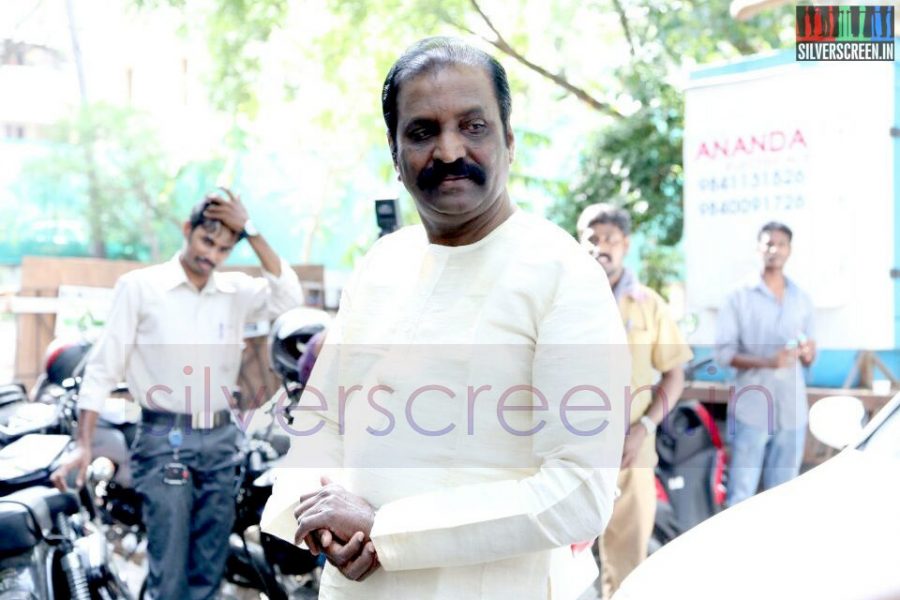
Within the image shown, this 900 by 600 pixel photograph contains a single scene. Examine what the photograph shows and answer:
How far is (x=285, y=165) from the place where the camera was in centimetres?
1434

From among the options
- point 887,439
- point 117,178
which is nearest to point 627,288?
point 887,439

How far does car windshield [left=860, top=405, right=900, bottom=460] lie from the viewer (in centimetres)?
269

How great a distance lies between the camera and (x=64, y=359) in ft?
19.5

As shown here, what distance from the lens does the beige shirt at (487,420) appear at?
1.79m

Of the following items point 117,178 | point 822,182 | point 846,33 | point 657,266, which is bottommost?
point 657,266

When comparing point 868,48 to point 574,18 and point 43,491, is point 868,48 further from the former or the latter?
point 574,18

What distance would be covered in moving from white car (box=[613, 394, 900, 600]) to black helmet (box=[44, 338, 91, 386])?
4153 mm

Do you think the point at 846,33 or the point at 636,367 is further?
the point at 846,33

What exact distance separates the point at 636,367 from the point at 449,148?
3240 millimetres

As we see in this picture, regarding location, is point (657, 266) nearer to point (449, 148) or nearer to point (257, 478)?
point (257, 478)

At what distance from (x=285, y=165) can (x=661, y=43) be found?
17.8 ft

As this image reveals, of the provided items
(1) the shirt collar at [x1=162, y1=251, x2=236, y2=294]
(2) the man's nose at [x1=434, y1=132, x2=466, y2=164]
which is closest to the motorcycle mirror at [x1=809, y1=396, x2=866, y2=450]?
(2) the man's nose at [x1=434, y1=132, x2=466, y2=164]

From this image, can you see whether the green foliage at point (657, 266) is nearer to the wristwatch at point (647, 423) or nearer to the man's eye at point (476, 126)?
the wristwatch at point (647, 423)

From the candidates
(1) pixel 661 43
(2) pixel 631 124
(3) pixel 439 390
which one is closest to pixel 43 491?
(3) pixel 439 390
